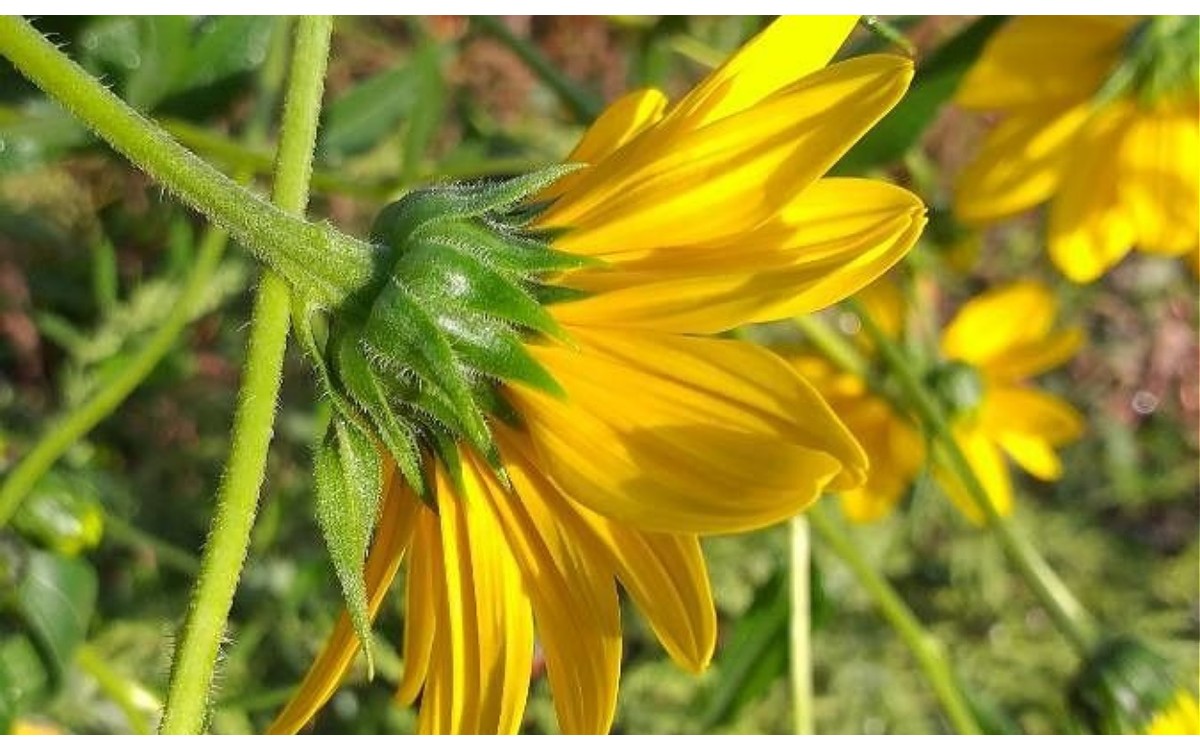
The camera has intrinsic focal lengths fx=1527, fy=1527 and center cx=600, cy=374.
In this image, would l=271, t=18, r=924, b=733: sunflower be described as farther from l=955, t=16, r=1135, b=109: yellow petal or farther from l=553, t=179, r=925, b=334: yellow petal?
l=955, t=16, r=1135, b=109: yellow petal

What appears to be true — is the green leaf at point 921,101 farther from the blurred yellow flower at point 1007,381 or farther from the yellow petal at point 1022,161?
the blurred yellow flower at point 1007,381

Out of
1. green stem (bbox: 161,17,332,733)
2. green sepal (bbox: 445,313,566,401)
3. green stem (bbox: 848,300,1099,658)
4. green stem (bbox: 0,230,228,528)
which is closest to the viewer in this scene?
green stem (bbox: 161,17,332,733)

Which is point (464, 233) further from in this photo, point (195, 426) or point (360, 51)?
point (360, 51)

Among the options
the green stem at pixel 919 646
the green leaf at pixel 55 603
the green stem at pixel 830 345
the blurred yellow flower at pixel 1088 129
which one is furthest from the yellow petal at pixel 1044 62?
the green leaf at pixel 55 603

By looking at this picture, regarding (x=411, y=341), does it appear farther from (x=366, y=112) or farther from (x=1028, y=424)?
(x=1028, y=424)

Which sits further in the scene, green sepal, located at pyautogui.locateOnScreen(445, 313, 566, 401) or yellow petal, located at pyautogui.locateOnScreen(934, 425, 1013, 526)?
yellow petal, located at pyautogui.locateOnScreen(934, 425, 1013, 526)

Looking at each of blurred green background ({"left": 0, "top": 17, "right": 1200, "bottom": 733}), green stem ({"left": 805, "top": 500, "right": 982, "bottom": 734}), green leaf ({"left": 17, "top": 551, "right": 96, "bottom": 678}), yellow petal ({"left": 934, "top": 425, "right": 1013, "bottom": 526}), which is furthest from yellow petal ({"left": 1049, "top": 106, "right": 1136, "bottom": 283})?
green leaf ({"left": 17, "top": 551, "right": 96, "bottom": 678})

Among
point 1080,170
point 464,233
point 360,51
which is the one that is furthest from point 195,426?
point 464,233
